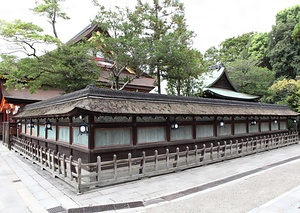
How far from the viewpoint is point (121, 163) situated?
7730 millimetres

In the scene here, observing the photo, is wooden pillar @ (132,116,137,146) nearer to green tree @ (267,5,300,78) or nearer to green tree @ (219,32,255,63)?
green tree @ (267,5,300,78)

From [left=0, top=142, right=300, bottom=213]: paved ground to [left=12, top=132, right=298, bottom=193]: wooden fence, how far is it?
0.27 meters

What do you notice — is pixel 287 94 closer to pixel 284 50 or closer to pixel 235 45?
pixel 284 50

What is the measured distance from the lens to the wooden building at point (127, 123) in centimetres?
774

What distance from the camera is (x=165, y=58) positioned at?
43.9ft

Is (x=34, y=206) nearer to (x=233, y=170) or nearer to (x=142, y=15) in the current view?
(x=233, y=170)

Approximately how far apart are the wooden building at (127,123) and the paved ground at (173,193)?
56.3 inches

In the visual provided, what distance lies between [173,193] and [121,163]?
213 cm

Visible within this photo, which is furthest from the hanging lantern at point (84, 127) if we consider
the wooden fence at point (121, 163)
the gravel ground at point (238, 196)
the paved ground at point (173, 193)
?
the gravel ground at point (238, 196)

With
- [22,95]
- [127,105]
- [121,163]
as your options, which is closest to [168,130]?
[127,105]

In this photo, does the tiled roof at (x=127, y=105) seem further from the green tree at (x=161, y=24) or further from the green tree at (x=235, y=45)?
the green tree at (x=235, y=45)

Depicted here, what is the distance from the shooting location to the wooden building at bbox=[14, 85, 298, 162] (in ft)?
25.4

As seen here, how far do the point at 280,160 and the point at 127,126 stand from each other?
30.0 ft

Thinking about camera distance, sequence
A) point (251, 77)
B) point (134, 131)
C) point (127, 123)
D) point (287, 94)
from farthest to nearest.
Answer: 1. point (251, 77)
2. point (287, 94)
3. point (134, 131)
4. point (127, 123)
